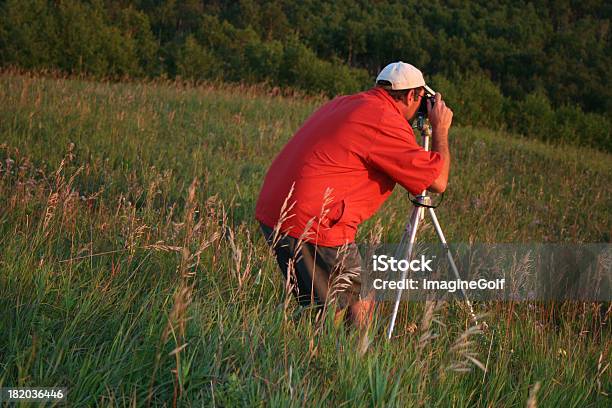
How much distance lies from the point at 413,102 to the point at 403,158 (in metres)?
0.41

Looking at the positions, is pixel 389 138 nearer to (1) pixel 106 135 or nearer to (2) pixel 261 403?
(2) pixel 261 403

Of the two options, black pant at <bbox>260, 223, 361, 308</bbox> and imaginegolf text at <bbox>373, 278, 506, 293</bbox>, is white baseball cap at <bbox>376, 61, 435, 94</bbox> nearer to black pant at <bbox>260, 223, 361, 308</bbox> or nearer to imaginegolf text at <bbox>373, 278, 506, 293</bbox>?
black pant at <bbox>260, 223, 361, 308</bbox>

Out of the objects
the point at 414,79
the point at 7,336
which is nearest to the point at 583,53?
the point at 414,79

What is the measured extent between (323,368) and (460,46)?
31522mm

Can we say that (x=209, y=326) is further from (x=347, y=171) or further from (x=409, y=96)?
(x=409, y=96)

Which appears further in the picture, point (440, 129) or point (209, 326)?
point (440, 129)

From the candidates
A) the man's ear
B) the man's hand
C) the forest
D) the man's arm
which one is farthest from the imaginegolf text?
the forest

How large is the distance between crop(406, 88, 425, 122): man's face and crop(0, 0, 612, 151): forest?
1205cm

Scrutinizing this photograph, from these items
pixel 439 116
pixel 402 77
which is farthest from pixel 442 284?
pixel 402 77

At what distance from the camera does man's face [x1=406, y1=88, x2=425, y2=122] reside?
3404 mm

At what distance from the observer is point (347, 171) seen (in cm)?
325

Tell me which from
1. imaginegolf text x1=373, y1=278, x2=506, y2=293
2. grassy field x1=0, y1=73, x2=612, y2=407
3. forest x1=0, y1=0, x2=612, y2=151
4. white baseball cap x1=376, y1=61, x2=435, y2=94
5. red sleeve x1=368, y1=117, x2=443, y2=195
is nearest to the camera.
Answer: grassy field x1=0, y1=73, x2=612, y2=407

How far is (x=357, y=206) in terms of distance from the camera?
3.32 m

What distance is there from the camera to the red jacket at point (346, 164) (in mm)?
3184
